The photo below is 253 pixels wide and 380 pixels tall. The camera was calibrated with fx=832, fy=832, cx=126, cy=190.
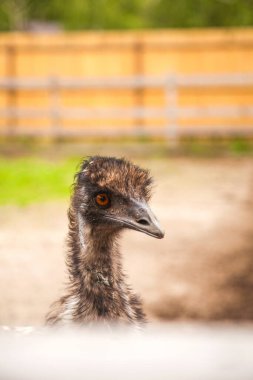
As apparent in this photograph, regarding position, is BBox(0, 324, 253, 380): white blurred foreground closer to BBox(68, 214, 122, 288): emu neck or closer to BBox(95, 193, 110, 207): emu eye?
BBox(68, 214, 122, 288): emu neck

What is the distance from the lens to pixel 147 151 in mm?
15891

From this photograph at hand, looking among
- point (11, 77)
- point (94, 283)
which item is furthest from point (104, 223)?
point (11, 77)

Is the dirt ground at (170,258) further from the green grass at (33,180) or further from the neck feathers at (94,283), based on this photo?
the neck feathers at (94,283)

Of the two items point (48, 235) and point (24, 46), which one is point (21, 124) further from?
point (48, 235)

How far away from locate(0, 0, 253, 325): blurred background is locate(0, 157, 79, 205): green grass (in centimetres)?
2

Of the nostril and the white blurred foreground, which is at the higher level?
the nostril

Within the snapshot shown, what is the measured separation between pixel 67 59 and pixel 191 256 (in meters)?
12.3

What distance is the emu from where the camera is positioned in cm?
302

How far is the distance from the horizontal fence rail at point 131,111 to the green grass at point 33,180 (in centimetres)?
304

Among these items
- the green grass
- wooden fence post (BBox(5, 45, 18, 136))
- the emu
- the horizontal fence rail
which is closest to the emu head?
the emu

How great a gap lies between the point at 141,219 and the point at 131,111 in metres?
14.3

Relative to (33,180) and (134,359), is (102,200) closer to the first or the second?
(134,359)

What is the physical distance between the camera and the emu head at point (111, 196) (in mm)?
3143

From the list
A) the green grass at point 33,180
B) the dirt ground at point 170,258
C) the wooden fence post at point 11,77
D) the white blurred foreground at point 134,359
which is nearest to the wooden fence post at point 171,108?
the green grass at point 33,180
